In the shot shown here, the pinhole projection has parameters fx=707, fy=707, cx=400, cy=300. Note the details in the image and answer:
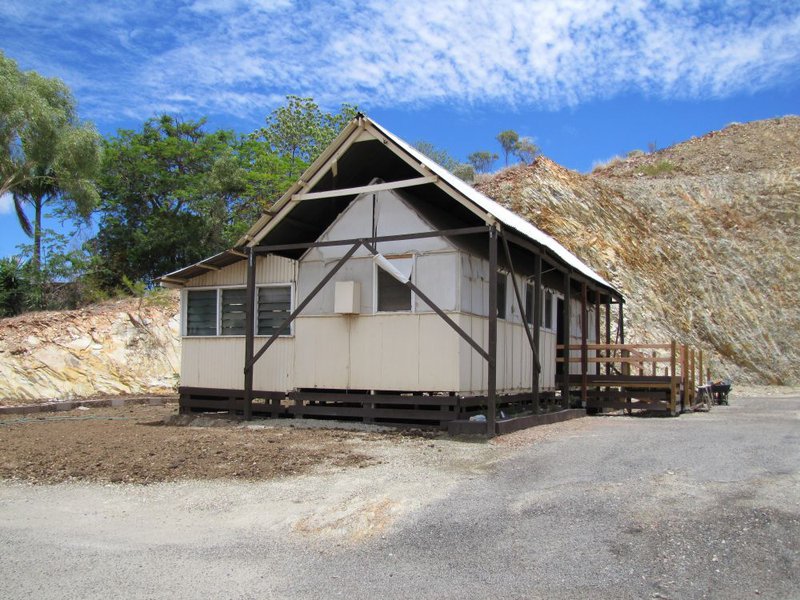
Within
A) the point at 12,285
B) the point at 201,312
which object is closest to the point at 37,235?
the point at 12,285

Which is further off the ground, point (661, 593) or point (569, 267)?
point (569, 267)

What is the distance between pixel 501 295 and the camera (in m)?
14.4

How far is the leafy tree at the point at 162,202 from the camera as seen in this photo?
35.2 meters

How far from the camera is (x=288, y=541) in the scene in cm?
629

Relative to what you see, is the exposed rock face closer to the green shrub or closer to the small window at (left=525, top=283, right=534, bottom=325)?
the small window at (left=525, top=283, right=534, bottom=325)

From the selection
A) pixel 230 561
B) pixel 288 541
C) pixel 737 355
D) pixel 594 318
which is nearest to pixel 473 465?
pixel 288 541

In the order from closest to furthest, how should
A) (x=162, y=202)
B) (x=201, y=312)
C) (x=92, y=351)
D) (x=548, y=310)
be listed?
1. (x=201, y=312)
2. (x=548, y=310)
3. (x=92, y=351)
4. (x=162, y=202)

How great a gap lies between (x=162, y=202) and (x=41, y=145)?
959 cm

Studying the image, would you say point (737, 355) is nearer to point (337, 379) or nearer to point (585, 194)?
point (585, 194)

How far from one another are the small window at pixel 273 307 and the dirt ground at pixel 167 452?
96.8 inches

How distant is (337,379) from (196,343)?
3.94 m

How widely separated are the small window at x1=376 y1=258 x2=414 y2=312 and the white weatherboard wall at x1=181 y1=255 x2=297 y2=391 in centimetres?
221

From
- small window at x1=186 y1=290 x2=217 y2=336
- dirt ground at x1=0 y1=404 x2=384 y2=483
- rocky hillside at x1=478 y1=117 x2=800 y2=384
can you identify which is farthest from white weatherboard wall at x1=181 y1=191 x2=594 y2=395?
rocky hillside at x1=478 y1=117 x2=800 y2=384

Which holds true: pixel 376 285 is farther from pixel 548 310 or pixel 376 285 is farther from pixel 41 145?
pixel 41 145
